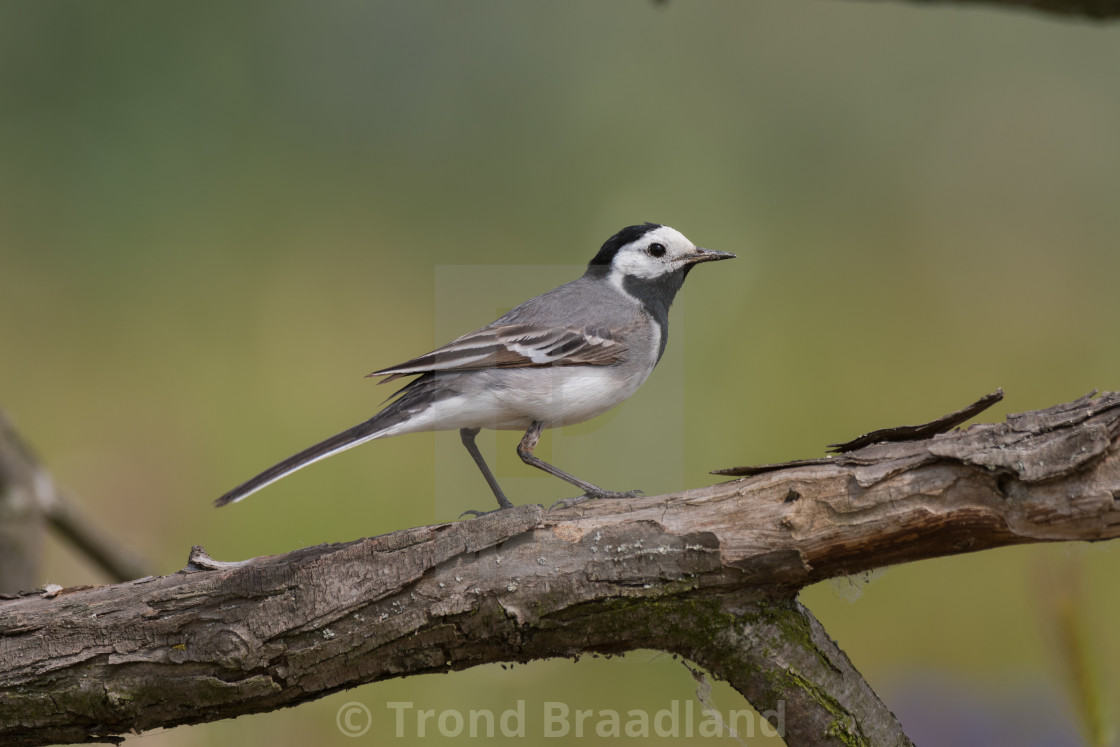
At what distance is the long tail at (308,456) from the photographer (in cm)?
264

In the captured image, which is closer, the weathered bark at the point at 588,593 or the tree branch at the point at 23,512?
the weathered bark at the point at 588,593

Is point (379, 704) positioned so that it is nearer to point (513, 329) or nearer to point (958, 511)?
point (513, 329)

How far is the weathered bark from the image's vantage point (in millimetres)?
2082

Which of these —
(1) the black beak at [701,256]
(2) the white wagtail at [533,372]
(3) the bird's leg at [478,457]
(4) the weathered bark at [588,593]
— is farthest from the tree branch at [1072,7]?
(3) the bird's leg at [478,457]

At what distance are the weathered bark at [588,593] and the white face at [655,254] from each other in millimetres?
1683

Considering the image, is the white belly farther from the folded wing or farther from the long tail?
the long tail

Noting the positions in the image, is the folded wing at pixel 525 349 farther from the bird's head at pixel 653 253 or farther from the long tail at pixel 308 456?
the bird's head at pixel 653 253

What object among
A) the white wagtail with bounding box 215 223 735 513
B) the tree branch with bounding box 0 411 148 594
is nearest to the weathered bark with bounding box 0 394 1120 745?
the white wagtail with bounding box 215 223 735 513

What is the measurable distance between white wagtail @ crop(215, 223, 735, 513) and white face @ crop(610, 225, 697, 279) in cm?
17

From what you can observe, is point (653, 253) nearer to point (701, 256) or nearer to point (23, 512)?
point (701, 256)

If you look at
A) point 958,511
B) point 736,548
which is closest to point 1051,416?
point 958,511

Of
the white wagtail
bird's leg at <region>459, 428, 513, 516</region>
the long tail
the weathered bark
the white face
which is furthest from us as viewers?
the white face

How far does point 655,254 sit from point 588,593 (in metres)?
1.97

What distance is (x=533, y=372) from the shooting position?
330cm
